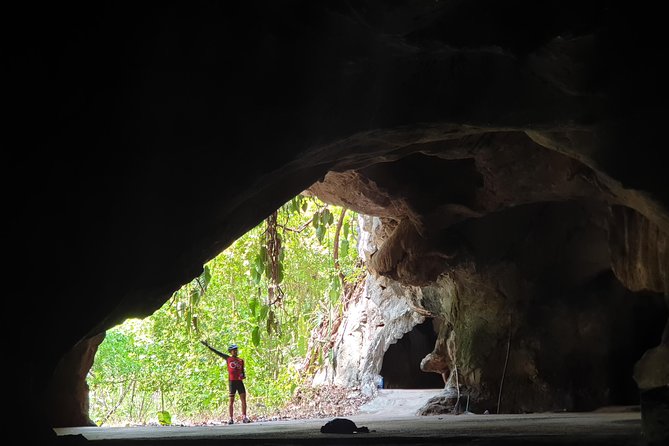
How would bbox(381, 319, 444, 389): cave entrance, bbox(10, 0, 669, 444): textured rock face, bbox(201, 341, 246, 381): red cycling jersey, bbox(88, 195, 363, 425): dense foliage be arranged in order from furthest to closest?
bbox(88, 195, 363, 425): dense foliage < bbox(381, 319, 444, 389): cave entrance < bbox(201, 341, 246, 381): red cycling jersey < bbox(10, 0, 669, 444): textured rock face

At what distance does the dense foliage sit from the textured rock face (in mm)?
8128

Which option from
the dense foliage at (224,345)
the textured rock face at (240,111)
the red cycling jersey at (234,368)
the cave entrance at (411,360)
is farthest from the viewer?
the dense foliage at (224,345)

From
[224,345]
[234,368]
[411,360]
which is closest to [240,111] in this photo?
[234,368]

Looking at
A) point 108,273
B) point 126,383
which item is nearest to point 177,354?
point 126,383

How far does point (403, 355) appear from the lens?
14.1 m

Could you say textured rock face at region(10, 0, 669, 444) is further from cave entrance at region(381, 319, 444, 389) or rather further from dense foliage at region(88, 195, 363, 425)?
cave entrance at region(381, 319, 444, 389)

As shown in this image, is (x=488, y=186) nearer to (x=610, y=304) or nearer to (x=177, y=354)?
(x=610, y=304)

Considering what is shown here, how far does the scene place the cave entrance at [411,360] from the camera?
13.8 meters

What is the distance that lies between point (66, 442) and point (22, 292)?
0.92 m

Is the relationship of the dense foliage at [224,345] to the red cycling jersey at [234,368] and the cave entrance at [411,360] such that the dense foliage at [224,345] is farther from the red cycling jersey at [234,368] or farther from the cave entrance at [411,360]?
the red cycling jersey at [234,368]

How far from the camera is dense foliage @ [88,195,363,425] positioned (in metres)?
15.3

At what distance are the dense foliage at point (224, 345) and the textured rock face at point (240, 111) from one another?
26.7ft

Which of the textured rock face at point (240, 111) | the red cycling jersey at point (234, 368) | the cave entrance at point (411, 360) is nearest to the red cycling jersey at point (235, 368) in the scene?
the red cycling jersey at point (234, 368)

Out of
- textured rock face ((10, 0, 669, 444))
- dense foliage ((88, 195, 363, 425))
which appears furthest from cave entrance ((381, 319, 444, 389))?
textured rock face ((10, 0, 669, 444))
